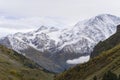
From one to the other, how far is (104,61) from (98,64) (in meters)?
2.69

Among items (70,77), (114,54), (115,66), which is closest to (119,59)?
(115,66)

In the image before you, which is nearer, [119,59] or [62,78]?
[119,59]

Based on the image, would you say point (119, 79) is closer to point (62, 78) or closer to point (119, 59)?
point (119, 59)

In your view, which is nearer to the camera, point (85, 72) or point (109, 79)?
point (109, 79)

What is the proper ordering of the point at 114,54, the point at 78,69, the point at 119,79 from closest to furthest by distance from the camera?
the point at 119,79 → the point at 114,54 → the point at 78,69

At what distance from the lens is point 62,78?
152 metres

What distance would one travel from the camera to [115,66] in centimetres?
10644

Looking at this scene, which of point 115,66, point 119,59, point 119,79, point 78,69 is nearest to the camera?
point 119,79

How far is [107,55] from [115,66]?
3378 centimetres

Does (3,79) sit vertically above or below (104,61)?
below

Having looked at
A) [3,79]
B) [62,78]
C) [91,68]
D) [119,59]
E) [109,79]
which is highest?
[109,79]

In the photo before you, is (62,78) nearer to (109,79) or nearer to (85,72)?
(85,72)

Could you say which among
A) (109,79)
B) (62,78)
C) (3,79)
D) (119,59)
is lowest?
(3,79)

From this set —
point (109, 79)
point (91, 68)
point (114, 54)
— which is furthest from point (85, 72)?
point (109, 79)
